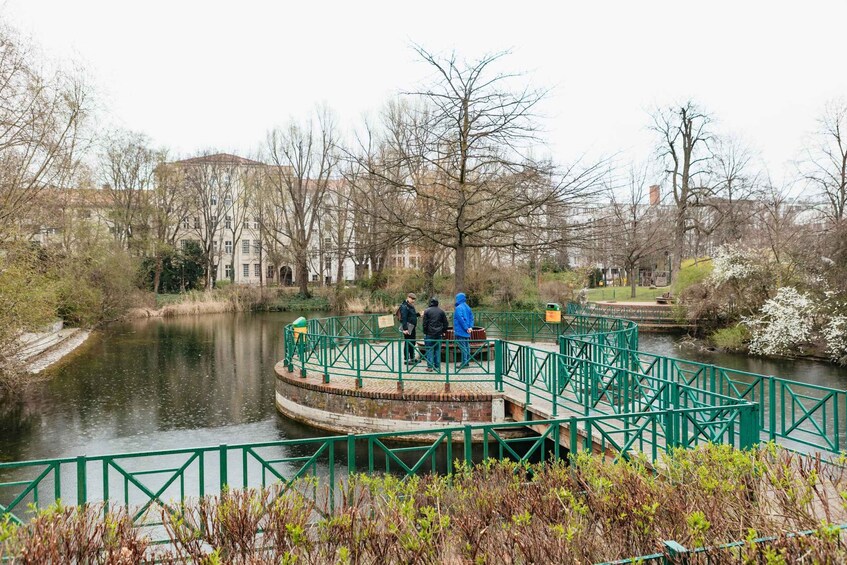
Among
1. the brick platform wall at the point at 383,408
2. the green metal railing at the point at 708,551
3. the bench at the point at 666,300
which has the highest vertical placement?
the bench at the point at 666,300

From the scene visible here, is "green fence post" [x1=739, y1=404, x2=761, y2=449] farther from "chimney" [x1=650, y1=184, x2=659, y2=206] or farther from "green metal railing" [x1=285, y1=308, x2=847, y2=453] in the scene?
"chimney" [x1=650, y1=184, x2=659, y2=206]

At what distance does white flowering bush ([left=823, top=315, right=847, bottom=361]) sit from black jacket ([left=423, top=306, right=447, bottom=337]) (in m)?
14.6

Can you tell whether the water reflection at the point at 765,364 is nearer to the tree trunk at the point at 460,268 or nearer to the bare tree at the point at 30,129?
the tree trunk at the point at 460,268

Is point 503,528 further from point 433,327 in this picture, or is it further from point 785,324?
point 785,324

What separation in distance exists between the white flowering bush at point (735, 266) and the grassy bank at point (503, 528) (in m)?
23.9

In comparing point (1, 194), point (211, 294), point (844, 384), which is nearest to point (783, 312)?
point (844, 384)

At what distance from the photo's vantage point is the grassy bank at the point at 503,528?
3.75 metres

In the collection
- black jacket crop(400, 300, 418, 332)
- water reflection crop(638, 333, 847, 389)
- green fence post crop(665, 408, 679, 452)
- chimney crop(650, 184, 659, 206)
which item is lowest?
water reflection crop(638, 333, 847, 389)

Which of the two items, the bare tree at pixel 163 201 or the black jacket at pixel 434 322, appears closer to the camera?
the black jacket at pixel 434 322

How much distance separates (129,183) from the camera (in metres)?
44.3

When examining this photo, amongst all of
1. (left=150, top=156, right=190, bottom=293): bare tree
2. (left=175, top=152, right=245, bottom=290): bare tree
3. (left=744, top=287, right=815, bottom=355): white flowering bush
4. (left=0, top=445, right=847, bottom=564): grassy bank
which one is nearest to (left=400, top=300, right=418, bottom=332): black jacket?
(left=0, top=445, right=847, bottom=564): grassy bank

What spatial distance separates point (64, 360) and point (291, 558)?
2147cm

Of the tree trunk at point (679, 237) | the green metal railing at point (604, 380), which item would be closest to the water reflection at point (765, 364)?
the green metal railing at point (604, 380)

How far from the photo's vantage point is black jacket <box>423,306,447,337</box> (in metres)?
13.4
